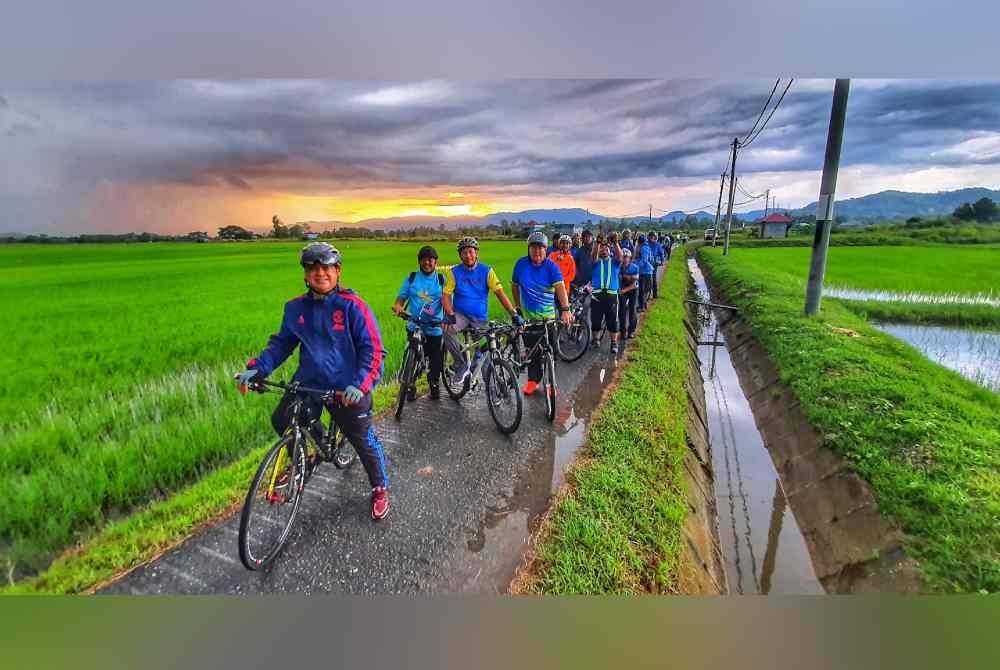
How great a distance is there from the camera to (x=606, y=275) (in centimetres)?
505

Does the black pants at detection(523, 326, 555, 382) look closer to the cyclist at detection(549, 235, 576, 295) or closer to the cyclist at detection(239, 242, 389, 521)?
the cyclist at detection(549, 235, 576, 295)

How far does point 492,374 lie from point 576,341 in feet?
8.97

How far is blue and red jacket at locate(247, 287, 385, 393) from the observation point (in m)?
1.83

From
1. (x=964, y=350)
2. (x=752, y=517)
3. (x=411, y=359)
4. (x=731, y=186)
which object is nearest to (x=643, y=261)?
(x=731, y=186)

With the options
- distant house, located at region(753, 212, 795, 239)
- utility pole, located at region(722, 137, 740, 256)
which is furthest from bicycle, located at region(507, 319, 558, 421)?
distant house, located at region(753, 212, 795, 239)

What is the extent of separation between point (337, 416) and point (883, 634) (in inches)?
113

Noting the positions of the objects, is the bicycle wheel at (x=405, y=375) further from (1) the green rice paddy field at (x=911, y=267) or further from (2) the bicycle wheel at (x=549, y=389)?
(1) the green rice paddy field at (x=911, y=267)

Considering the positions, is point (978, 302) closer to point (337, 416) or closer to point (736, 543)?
point (736, 543)

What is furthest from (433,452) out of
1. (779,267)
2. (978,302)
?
(779,267)

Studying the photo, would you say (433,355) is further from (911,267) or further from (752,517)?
(911,267)

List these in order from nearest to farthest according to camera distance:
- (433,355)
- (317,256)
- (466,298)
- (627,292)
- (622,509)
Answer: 1. (317,256)
2. (622,509)
3. (466,298)
4. (433,355)
5. (627,292)

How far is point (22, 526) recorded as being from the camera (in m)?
1.82

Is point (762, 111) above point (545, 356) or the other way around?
above

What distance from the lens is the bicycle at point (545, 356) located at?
131 inches
